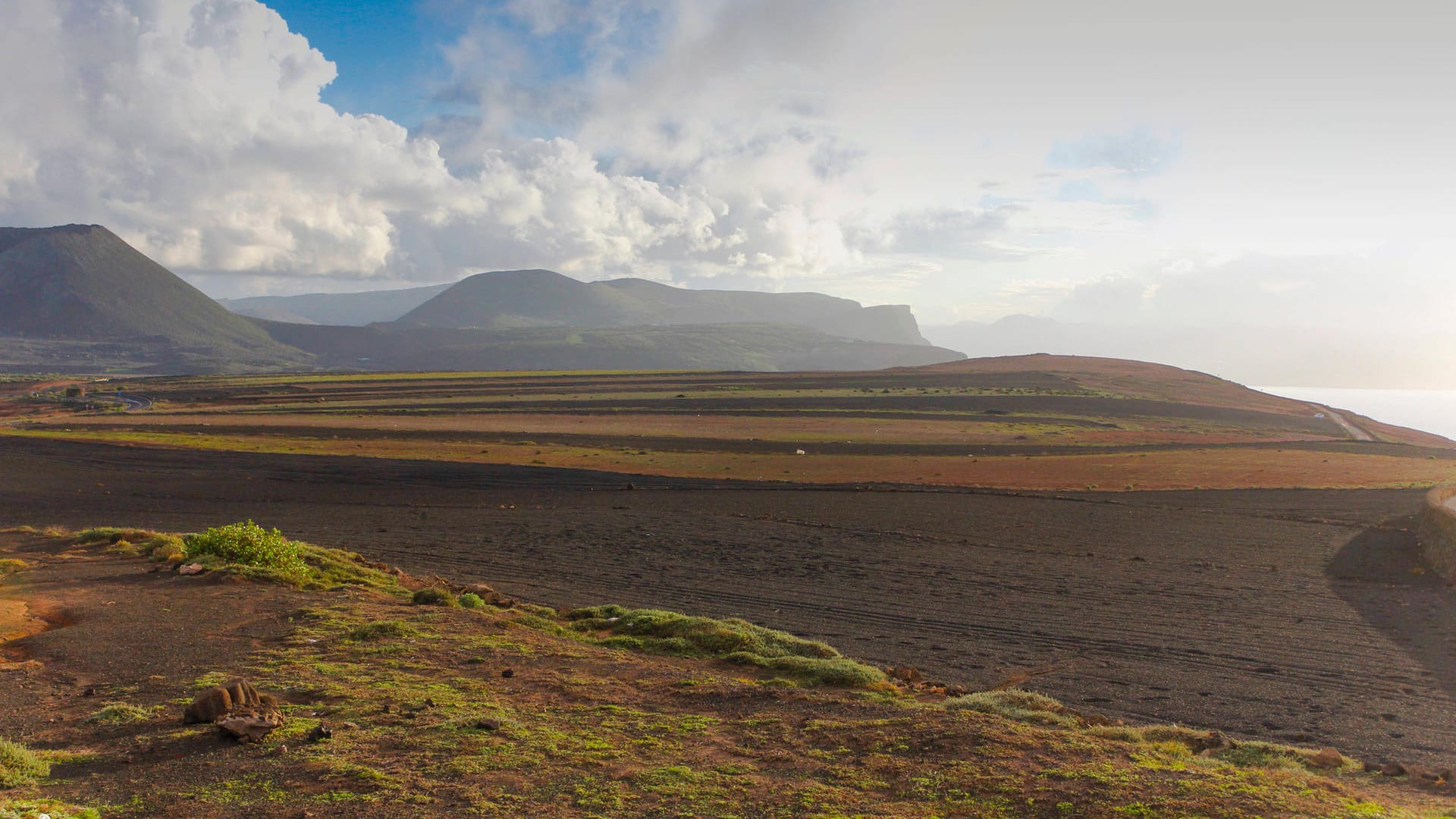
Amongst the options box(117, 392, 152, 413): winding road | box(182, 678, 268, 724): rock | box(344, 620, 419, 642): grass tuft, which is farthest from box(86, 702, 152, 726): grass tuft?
box(117, 392, 152, 413): winding road

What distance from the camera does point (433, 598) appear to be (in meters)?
14.4

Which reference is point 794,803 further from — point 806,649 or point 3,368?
point 3,368

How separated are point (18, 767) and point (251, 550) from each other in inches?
381

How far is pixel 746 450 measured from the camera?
47.6 metres

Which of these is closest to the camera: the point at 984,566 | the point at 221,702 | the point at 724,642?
the point at 221,702

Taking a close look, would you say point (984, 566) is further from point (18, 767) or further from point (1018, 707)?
point (18, 767)

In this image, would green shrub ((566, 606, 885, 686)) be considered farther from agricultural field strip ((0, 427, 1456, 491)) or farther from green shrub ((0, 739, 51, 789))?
agricultural field strip ((0, 427, 1456, 491))

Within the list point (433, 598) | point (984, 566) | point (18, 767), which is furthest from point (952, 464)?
point (18, 767)

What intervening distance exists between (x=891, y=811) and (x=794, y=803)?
30.5 inches

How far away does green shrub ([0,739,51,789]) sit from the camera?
6547 mm

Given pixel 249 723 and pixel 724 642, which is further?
pixel 724 642

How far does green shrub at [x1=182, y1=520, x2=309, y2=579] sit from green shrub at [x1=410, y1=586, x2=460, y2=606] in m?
2.71

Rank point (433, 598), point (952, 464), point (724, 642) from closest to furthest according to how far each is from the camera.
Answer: point (724, 642), point (433, 598), point (952, 464)

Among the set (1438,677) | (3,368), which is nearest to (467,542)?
(1438,677)
